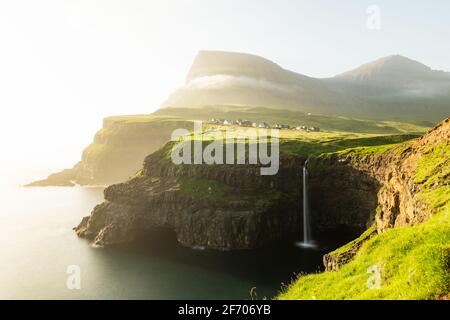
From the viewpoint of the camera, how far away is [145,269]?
90000 mm

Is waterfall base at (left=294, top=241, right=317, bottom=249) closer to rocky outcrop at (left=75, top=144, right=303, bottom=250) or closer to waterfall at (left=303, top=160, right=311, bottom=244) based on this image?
rocky outcrop at (left=75, top=144, right=303, bottom=250)

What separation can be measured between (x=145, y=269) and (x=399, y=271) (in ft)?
261

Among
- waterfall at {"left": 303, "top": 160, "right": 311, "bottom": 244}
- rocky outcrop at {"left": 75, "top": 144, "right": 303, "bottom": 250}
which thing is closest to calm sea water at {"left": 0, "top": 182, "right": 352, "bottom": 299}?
rocky outcrop at {"left": 75, "top": 144, "right": 303, "bottom": 250}

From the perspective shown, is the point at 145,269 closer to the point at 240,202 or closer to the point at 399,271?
the point at 240,202

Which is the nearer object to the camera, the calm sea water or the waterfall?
the calm sea water

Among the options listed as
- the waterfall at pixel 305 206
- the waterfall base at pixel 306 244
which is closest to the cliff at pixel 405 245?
the waterfall at pixel 305 206

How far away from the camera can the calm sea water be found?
75.9 metres

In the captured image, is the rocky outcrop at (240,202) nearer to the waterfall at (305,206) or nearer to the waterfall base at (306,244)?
the waterfall at (305,206)

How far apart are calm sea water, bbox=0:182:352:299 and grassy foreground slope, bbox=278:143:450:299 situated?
150ft

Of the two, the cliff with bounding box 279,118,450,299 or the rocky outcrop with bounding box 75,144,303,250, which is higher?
the cliff with bounding box 279,118,450,299

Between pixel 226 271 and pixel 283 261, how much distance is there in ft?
47.0

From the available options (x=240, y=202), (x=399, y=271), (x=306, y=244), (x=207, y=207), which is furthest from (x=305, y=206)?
(x=399, y=271)

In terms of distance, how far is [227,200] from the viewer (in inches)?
4326
